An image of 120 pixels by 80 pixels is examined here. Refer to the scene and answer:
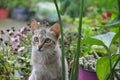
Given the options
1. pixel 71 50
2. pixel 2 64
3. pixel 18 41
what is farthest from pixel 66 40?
pixel 2 64

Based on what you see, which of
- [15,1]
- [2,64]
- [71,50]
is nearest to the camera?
[2,64]

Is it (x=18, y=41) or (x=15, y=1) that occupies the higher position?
(x=15, y=1)

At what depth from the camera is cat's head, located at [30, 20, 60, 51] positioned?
110cm

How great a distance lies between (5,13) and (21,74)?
322 centimetres

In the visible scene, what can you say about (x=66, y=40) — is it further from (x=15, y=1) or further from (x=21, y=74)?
(x=15, y=1)

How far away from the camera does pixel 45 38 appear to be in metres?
1.11

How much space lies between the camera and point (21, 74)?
141 centimetres

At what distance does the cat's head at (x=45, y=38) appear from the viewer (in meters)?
1.10

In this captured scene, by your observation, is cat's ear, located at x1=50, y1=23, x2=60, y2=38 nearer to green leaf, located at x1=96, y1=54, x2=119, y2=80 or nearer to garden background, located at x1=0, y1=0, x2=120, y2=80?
garden background, located at x1=0, y1=0, x2=120, y2=80

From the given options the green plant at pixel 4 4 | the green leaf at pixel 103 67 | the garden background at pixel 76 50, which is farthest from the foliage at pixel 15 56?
the green plant at pixel 4 4

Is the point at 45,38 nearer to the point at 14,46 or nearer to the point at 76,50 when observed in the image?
the point at 76,50

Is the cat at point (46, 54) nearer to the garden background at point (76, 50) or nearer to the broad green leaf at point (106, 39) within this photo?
the garden background at point (76, 50)

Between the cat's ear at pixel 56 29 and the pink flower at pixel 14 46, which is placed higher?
the cat's ear at pixel 56 29

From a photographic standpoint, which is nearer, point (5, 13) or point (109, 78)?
point (109, 78)
